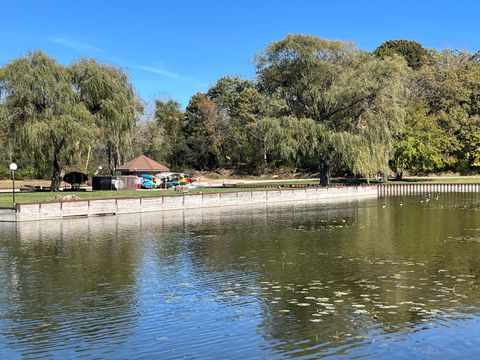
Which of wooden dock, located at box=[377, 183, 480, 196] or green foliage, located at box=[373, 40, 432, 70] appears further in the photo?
green foliage, located at box=[373, 40, 432, 70]

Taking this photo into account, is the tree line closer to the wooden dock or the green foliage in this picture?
the wooden dock

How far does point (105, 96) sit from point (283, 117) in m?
18.1

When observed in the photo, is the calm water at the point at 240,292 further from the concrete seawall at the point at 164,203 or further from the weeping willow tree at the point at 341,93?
the weeping willow tree at the point at 341,93

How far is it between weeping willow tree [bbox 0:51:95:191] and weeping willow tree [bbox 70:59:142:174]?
192 cm

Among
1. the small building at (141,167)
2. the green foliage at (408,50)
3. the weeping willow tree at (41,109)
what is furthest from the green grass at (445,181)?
the weeping willow tree at (41,109)

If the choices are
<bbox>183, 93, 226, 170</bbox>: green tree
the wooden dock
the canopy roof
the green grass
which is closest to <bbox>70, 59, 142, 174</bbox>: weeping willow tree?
the canopy roof

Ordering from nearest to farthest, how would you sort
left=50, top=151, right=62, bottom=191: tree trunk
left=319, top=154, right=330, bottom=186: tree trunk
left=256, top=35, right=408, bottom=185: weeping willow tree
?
left=50, top=151, right=62, bottom=191: tree trunk, left=256, top=35, right=408, bottom=185: weeping willow tree, left=319, top=154, right=330, bottom=186: tree trunk

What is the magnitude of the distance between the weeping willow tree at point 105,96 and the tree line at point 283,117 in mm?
88

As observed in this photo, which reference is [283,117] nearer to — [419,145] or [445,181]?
[419,145]

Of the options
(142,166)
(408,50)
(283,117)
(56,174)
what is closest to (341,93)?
(283,117)

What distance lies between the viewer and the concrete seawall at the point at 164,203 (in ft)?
113

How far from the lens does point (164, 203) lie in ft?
137

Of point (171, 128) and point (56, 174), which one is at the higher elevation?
point (171, 128)

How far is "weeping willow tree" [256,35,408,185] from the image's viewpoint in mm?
55344
